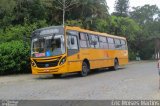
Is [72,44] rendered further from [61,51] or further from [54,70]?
[54,70]

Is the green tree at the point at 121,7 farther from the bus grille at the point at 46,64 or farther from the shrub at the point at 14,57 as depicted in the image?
the bus grille at the point at 46,64

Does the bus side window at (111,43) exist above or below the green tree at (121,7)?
below

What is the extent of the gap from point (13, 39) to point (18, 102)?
17.8 meters

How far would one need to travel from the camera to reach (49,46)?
71.1ft

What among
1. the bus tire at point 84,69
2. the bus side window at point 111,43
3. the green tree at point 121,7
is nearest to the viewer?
the bus tire at point 84,69

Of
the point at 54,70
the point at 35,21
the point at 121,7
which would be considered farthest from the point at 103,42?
the point at 121,7

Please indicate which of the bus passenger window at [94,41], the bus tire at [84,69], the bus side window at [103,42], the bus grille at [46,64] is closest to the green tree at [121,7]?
the bus side window at [103,42]

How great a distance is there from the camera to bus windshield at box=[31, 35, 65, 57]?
21422 mm

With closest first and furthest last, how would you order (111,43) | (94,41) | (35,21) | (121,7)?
(94,41)
(111,43)
(35,21)
(121,7)

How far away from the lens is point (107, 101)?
11.7m

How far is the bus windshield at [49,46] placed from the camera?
21422mm

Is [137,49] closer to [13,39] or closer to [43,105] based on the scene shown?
[13,39]

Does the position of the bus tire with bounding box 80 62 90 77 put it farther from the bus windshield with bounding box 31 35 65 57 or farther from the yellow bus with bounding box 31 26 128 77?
the bus windshield with bounding box 31 35 65 57

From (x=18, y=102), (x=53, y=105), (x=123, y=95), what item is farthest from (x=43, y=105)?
(x=123, y=95)
